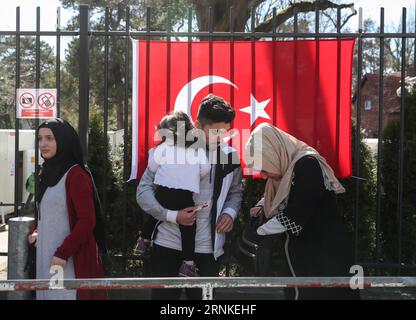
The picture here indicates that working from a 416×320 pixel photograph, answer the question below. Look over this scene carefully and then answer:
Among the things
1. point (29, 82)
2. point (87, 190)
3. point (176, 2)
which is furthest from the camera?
point (29, 82)

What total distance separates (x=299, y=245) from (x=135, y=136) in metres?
1.86

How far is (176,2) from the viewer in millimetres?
11328

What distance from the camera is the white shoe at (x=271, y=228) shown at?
114 inches

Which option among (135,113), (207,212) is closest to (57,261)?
(207,212)

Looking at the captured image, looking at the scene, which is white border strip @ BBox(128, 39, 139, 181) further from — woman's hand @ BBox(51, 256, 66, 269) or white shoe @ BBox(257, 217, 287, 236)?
white shoe @ BBox(257, 217, 287, 236)


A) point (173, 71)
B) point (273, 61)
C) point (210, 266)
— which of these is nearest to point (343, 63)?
point (273, 61)

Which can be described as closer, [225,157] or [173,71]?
[225,157]

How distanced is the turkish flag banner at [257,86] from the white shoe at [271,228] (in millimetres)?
1354

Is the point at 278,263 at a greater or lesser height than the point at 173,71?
lesser

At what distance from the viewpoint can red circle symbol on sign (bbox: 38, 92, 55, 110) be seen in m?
4.22

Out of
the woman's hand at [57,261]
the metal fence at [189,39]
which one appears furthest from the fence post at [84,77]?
the woman's hand at [57,261]

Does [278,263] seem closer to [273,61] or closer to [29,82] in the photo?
[273,61]

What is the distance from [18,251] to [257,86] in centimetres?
228

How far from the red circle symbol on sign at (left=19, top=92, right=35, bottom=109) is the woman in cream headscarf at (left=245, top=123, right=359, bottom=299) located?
2.16m
